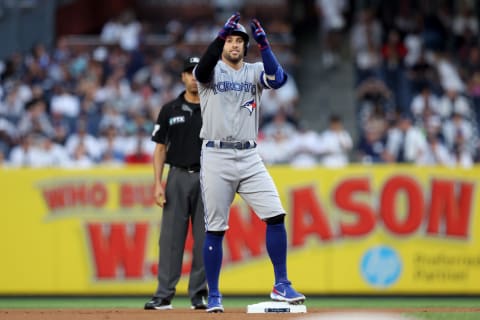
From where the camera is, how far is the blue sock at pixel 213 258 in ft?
28.2

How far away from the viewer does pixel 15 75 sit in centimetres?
1859

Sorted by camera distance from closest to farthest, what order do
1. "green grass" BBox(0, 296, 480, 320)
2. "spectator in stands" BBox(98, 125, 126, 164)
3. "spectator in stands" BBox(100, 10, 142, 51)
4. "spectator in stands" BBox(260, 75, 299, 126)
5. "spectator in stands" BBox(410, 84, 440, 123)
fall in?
1. "green grass" BBox(0, 296, 480, 320)
2. "spectator in stands" BBox(98, 125, 126, 164)
3. "spectator in stands" BBox(260, 75, 299, 126)
4. "spectator in stands" BBox(410, 84, 440, 123)
5. "spectator in stands" BBox(100, 10, 142, 51)

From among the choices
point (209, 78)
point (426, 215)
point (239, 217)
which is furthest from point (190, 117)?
point (426, 215)

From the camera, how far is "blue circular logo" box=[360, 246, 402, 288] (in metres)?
13.5

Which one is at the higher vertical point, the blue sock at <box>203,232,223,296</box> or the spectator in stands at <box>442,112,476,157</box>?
the spectator in stands at <box>442,112,476,157</box>

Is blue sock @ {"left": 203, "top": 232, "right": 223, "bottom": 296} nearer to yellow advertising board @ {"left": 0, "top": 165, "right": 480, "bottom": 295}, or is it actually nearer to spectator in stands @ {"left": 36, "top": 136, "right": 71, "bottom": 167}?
yellow advertising board @ {"left": 0, "top": 165, "right": 480, "bottom": 295}

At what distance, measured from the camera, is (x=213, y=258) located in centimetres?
860

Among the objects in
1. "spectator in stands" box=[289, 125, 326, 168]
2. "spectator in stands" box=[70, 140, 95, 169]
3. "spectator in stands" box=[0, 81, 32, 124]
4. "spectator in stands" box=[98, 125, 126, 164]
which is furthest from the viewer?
"spectator in stands" box=[0, 81, 32, 124]

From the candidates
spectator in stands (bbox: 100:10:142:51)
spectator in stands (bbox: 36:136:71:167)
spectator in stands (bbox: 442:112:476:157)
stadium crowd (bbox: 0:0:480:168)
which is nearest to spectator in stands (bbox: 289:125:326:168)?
stadium crowd (bbox: 0:0:480:168)

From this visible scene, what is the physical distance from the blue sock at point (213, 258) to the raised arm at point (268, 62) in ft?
4.34

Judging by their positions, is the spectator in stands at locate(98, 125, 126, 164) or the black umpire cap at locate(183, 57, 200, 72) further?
the spectator in stands at locate(98, 125, 126, 164)

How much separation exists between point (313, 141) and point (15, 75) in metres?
5.72

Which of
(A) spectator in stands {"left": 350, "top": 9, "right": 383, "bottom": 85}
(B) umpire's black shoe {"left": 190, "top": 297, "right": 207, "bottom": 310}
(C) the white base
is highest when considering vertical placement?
(A) spectator in stands {"left": 350, "top": 9, "right": 383, "bottom": 85}

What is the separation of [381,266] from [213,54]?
6086 mm
